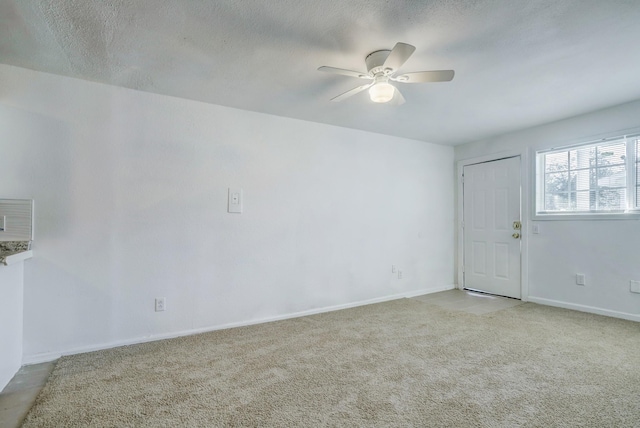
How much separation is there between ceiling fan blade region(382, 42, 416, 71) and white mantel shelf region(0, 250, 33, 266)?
8.27ft

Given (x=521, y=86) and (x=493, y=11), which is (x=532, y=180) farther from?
(x=493, y=11)

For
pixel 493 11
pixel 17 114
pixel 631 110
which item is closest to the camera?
pixel 493 11

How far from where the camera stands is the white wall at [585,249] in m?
3.18

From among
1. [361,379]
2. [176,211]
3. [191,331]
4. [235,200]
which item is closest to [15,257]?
[176,211]

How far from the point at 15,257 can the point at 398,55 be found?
8.65 feet

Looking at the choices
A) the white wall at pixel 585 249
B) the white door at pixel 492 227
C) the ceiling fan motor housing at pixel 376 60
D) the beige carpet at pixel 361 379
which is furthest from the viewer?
the white door at pixel 492 227

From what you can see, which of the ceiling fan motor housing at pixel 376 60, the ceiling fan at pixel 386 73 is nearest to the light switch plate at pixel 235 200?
the ceiling fan at pixel 386 73

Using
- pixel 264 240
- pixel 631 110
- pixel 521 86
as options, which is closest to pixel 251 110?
pixel 264 240

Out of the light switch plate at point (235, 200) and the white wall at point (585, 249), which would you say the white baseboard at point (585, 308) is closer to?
the white wall at point (585, 249)

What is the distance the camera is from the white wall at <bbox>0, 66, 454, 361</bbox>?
235 centimetres

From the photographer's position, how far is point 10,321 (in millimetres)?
2033

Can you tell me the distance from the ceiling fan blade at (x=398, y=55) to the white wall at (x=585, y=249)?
2899 mm

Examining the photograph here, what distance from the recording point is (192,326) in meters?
2.88

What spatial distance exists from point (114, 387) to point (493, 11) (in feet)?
10.3
